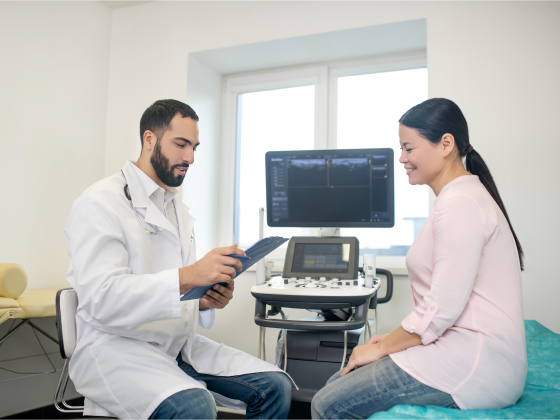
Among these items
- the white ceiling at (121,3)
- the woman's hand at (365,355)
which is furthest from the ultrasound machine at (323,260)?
the white ceiling at (121,3)

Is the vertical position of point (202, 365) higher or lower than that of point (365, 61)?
lower

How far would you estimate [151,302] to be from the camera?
117 cm

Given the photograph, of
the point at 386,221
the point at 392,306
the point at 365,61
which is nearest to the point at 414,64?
the point at 365,61

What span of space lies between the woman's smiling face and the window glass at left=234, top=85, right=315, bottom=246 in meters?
1.67

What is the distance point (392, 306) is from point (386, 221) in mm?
566

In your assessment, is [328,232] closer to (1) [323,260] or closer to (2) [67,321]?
(1) [323,260]

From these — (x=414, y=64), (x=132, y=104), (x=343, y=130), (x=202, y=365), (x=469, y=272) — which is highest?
(x=414, y=64)

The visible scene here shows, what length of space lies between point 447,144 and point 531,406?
2.21 feet

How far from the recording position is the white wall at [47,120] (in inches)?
96.4

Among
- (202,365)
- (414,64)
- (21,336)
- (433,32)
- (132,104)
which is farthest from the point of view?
(132,104)

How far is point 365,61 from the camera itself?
282 centimetres

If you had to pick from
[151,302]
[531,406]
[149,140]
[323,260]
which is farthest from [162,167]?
[531,406]

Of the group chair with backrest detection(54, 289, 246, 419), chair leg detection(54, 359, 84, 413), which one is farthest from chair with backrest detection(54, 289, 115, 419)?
chair leg detection(54, 359, 84, 413)

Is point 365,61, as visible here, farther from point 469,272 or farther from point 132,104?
point 469,272
